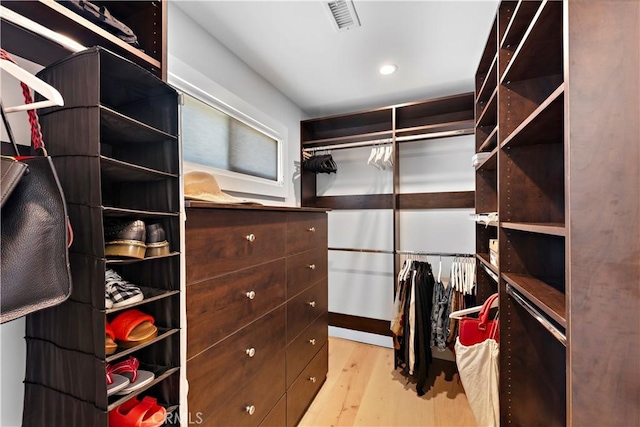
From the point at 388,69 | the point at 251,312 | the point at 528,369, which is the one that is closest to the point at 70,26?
the point at 251,312

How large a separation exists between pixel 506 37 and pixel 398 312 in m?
1.83

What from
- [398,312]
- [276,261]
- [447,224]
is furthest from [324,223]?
[447,224]

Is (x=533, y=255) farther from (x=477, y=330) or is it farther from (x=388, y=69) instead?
(x=388, y=69)

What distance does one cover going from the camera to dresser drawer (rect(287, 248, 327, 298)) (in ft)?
4.97

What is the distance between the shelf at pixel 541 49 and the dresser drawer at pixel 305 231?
1173 mm

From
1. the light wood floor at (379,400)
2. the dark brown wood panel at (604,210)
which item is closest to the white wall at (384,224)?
the light wood floor at (379,400)

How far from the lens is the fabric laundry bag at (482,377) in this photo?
3.97 feet

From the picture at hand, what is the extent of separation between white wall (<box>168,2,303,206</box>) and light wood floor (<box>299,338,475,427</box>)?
1.52 meters

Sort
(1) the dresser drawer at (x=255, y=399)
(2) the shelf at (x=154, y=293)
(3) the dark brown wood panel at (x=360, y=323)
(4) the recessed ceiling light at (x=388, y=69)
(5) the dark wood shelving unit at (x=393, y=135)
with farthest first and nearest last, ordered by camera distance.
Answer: (3) the dark brown wood panel at (x=360, y=323) < (5) the dark wood shelving unit at (x=393, y=135) < (4) the recessed ceiling light at (x=388, y=69) < (1) the dresser drawer at (x=255, y=399) < (2) the shelf at (x=154, y=293)

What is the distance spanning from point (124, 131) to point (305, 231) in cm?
106

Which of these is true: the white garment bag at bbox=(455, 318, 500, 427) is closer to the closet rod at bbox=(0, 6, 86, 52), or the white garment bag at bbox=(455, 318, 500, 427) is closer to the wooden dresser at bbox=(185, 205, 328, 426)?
the wooden dresser at bbox=(185, 205, 328, 426)

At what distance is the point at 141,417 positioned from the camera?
743mm

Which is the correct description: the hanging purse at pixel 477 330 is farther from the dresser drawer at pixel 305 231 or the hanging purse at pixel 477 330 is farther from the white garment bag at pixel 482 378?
the dresser drawer at pixel 305 231

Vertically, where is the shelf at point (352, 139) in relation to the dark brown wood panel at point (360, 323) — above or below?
above
